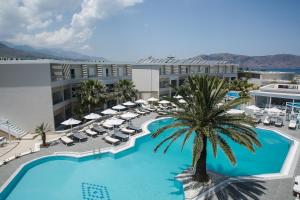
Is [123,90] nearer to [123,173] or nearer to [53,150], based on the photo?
[53,150]

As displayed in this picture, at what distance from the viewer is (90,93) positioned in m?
27.3

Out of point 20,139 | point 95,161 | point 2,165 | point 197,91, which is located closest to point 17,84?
point 20,139

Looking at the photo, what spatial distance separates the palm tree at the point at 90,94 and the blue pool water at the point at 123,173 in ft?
33.2

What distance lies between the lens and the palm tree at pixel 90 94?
27203mm

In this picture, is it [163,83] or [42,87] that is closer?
[42,87]

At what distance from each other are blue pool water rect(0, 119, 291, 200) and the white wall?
26.7ft

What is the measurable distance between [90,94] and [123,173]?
14286 mm

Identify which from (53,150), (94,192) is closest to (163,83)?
(53,150)

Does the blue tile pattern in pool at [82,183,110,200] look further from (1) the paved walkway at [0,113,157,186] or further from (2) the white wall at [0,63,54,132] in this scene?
(2) the white wall at [0,63,54,132]

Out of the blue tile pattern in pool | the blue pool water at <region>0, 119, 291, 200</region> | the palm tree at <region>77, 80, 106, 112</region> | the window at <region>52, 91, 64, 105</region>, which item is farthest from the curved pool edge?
the window at <region>52, 91, 64, 105</region>

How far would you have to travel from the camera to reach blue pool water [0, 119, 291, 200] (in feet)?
43.3

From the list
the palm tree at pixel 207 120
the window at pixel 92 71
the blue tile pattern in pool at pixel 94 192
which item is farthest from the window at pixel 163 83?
the blue tile pattern in pool at pixel 94 192

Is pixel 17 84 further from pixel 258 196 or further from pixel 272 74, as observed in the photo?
pixel 272 74

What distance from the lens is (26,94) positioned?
2348cm
